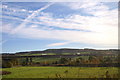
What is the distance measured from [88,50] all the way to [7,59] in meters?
2.61

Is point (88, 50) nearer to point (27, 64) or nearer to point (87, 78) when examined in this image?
point (87, 78)

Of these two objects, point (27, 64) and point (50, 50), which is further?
point (27, 64)

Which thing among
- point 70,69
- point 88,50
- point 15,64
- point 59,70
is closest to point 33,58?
point 15,64

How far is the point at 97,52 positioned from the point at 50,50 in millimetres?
1427

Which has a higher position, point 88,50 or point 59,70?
point 88,50

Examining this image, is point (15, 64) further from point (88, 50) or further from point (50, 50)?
point (88, 50)

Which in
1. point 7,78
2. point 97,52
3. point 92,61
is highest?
point 97,52

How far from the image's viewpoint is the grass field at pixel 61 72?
4095 mm

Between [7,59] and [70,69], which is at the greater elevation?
[7,59]

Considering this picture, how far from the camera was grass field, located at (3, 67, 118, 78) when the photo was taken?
4.10 metres

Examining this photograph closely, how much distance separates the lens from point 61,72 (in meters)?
4.19

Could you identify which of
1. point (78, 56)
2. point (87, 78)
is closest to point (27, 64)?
point (78, 56)

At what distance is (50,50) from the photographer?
4.12 m

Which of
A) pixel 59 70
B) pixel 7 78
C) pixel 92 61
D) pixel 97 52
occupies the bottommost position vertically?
pixel 7 78
